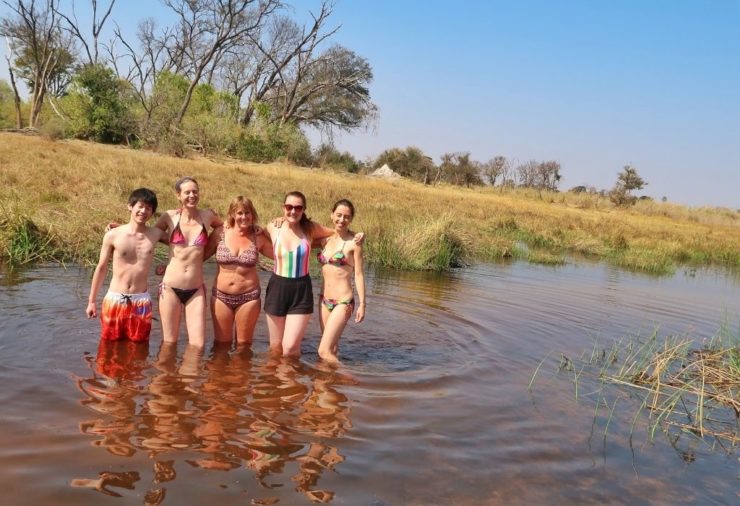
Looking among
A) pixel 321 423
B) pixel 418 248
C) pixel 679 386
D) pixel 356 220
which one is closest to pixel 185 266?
pixel 321 423

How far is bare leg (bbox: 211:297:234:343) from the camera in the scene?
5688 millimetres

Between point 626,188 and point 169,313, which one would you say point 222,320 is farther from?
point 626,188

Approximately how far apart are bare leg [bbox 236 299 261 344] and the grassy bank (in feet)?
15.3

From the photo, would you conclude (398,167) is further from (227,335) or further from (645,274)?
(227,335)

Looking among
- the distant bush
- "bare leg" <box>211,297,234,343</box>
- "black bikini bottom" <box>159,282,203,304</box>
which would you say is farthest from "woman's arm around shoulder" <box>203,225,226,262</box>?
the distant bush

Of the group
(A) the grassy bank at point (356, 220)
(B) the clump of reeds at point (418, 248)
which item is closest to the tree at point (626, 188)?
(A) the grassy bank at point (356, 220)

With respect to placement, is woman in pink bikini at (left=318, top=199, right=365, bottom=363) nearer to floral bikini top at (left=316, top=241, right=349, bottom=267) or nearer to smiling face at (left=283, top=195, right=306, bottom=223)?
floral bikini top at (left=316, top=241, right=349, bottom=267)

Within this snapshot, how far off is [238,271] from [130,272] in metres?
0.93

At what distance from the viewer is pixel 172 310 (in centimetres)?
558

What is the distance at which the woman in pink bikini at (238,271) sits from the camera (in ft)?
18.1

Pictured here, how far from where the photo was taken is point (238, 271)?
5531 mm

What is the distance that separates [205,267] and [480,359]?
212 inches

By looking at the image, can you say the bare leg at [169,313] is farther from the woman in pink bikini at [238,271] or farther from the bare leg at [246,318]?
the bare leg at [246,318]

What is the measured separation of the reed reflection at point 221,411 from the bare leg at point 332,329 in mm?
198
